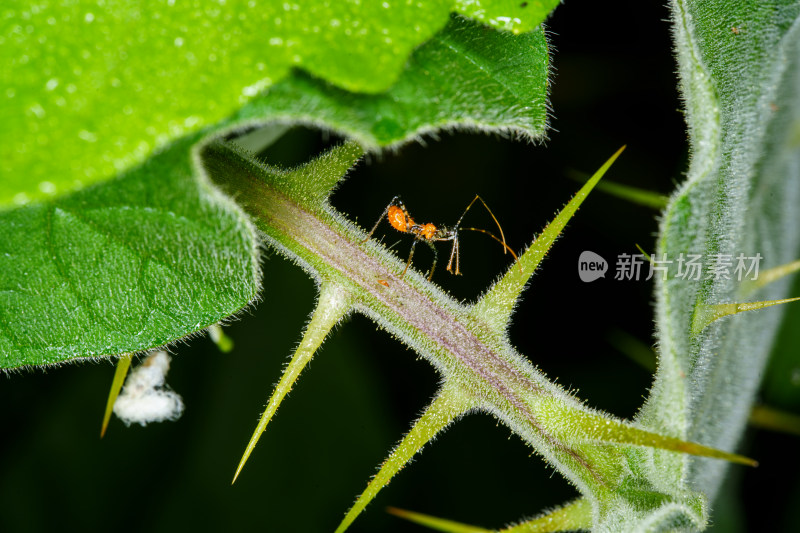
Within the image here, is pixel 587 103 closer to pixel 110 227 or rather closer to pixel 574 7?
pixel 574 7

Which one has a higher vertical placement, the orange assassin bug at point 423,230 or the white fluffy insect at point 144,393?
the orange assassin bug at point 423,230

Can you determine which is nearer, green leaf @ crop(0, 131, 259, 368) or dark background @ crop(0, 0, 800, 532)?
green leaf @ crop(0, 131, 259, 368)

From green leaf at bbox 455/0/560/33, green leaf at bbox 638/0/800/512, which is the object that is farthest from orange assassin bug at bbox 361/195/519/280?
green leaf at bbox 455/0/560/33

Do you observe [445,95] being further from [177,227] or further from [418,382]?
[418,382]

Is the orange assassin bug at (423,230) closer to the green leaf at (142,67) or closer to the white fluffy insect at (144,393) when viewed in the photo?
the white fluffy insect at (144,393)

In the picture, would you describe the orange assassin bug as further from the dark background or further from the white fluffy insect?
the white fluffy insect

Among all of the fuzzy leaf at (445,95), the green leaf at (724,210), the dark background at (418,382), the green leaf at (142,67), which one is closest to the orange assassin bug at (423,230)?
the dark background at (418,382)

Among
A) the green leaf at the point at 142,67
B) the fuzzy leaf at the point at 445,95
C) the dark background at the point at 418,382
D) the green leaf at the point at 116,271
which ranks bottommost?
the dark background at the point at 418,382
